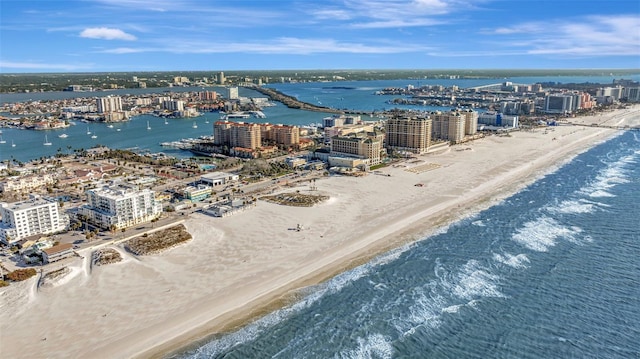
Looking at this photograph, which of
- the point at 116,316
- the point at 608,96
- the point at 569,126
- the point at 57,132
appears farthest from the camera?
the point at 608,96

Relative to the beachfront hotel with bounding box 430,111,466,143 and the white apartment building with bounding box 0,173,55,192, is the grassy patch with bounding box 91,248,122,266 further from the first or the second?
the beachfront hotel with bounding box 430,111,466,143

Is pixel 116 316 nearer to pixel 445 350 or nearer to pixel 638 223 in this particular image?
pixel 445 350

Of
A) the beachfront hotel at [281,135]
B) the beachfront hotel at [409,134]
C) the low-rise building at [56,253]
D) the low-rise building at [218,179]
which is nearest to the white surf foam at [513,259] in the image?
the low-rise building at [56,253]

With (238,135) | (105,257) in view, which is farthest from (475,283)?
(238,135)

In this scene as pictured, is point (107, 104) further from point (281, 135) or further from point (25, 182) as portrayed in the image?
point (25, 182)

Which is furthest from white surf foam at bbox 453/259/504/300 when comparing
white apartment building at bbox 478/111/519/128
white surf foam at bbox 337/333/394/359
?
white apartment building at bbox 478/111/519/128

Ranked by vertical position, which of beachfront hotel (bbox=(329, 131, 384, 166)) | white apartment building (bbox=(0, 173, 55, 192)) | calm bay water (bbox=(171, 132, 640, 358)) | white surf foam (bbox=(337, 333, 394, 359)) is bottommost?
white surf foam (bbox=(337, 333, 394, 359))

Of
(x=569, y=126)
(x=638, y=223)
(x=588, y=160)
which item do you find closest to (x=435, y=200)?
(x=638, y=223)

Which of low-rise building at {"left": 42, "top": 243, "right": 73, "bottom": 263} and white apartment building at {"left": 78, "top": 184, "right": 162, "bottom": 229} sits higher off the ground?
white apartment building at {"left": 78, "top": 184, "right": 162, "bottom": 229}
